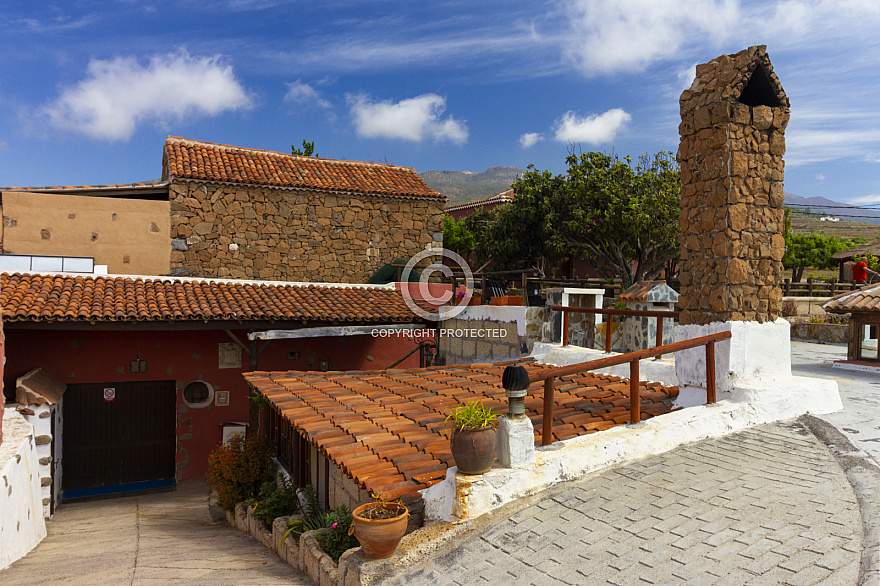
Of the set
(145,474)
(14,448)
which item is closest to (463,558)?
(14,448)

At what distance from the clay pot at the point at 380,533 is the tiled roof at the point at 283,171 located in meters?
13.1

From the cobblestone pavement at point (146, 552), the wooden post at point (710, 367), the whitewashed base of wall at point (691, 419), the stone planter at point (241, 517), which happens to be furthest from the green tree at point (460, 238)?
the wooden post at point (710, 367)

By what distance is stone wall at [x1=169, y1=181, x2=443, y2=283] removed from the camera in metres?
15.0

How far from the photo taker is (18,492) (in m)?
6.92

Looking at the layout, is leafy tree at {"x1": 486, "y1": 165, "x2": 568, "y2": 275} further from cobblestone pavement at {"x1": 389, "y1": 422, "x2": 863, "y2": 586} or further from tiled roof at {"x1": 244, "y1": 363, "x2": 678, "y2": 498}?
cobblestone pavement at {"x1": 389, "y1": 422, "x2": 863, "y2": 586}

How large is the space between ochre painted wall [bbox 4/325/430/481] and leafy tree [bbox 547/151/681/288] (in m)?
11.2

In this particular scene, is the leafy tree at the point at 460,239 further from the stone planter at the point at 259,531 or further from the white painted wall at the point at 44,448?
the stone planter at the point at 259,531

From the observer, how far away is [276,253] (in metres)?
16.0

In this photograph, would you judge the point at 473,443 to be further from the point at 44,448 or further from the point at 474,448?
the point at 44,448

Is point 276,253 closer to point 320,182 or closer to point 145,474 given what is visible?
point 320,182

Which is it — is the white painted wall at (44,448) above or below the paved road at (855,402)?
below

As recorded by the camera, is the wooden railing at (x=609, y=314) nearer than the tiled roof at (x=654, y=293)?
Yes

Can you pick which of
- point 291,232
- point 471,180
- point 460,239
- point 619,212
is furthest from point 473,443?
point 471,180

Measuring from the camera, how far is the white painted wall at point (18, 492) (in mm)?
6137
